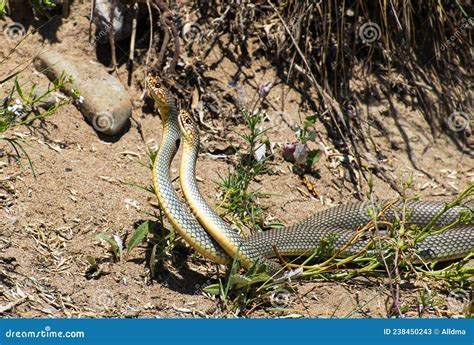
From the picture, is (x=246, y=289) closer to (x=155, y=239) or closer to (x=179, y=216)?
(x=179, y=216)

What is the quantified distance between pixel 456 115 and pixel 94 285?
507cm

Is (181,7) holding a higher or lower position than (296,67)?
higher

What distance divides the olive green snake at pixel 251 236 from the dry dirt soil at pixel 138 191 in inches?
13.1

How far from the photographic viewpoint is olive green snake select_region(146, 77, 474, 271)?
5.88 m

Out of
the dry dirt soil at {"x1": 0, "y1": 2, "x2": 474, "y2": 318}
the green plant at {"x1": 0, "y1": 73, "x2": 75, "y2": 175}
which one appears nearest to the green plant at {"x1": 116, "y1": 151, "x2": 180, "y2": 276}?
the dry dirt soil at {"x1": 0, "y1": 2, "x2": 474, "y2": 318}

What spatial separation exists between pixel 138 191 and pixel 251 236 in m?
1.12

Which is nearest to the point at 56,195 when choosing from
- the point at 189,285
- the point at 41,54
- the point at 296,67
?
the point at 189,285

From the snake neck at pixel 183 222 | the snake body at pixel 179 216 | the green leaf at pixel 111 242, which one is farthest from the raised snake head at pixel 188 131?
the green leaf at pixel 111 242

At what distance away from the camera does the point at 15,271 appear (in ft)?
17.7

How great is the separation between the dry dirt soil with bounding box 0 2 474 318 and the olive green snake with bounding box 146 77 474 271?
33 centimetres

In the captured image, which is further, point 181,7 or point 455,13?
point 455,13

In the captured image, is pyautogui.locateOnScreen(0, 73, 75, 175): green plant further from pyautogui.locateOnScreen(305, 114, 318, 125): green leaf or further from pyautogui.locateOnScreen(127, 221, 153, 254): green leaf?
pyautogui.locateOnScreen(305, 114, 318, 125): green leaf

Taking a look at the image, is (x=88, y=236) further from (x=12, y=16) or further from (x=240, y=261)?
(x=12, y=16)

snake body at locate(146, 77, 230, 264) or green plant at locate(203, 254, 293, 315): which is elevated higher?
snake body at locate(146, 77, 230, 264)
